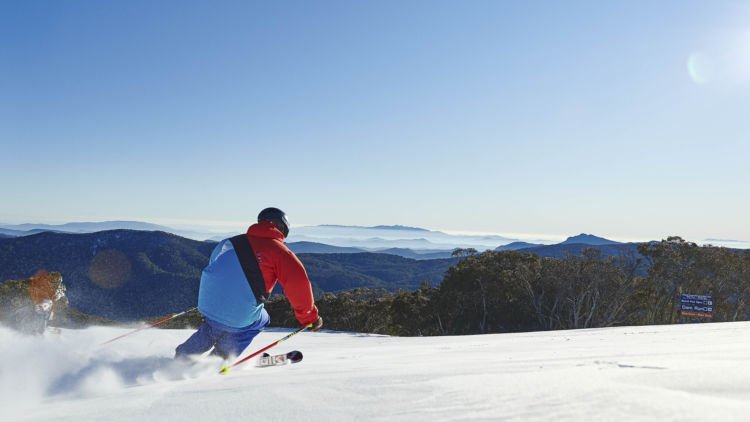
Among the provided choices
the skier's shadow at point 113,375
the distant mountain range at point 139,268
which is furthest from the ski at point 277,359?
the distant mountain range at point 139,268

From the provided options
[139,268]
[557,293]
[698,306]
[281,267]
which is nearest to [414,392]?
[281,267]

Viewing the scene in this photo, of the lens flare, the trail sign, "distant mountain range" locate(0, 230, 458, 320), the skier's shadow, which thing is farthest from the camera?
the lens flare

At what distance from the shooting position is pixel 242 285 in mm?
3914

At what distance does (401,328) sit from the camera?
3466 centimetres

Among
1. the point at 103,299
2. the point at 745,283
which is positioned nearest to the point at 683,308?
the point at 745,283

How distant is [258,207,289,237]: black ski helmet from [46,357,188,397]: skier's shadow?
4.21 feet

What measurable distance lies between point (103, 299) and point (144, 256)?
59.9ft

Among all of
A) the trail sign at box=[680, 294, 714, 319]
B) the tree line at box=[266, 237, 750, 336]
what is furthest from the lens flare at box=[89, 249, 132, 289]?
the trail sign at box=[680, 294, 714, 319]

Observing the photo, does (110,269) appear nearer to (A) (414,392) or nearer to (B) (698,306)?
(B) (698,306)

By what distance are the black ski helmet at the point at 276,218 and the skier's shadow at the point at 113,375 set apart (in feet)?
4.21

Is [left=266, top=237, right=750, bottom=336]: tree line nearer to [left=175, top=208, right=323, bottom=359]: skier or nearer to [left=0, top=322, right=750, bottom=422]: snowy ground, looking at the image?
[left=175, top=208, right=323, bottom=359]: skier

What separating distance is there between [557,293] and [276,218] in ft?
96.6

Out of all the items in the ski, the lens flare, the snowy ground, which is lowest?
the lens flare

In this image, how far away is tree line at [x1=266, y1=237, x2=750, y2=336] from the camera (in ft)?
99.5
